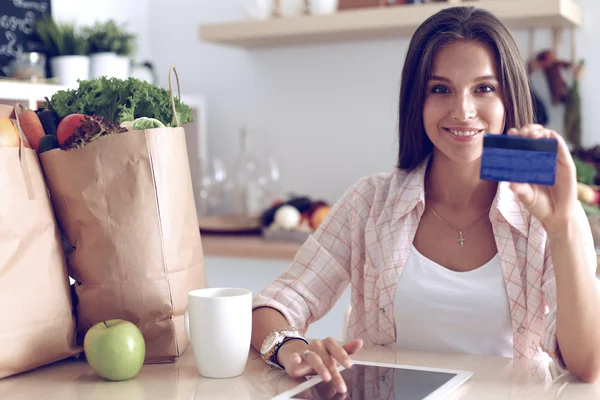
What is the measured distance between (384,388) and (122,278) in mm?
386

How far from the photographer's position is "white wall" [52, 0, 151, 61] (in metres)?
2.81

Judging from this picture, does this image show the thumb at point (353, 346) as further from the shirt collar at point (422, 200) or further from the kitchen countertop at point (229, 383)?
the shirt collar at point (422, 200)

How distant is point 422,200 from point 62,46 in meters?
1.61

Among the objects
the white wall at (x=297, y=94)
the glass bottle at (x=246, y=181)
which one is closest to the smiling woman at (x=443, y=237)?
the white wall at (x=297, y=94)

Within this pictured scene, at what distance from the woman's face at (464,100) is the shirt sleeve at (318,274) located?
8.9 inches

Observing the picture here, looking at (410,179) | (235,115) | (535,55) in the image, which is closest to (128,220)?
(410,179)

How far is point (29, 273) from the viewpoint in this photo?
3.41 ft

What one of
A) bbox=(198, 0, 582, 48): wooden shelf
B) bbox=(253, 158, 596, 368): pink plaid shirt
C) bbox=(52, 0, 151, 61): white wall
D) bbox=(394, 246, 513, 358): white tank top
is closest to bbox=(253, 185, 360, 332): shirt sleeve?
bbox=(253, 158, 596, 368): pink plaid shirt

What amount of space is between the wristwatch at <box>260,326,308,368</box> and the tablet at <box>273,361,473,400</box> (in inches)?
4.3

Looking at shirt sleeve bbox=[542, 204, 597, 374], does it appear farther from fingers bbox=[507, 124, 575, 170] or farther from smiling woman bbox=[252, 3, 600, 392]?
fingers bbox=[507, 124, 575, 170]

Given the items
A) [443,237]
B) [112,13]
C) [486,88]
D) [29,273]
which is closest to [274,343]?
[29,273]

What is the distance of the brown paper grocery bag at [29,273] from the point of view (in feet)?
3.34

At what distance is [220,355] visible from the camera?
1.04 m

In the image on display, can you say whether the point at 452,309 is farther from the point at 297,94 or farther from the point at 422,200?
the point at 297,94
